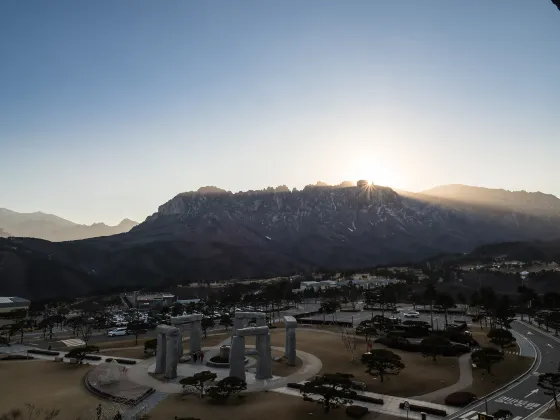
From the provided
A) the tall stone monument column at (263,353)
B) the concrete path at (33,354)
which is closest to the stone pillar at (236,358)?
the tall stone monument column at (263,353)

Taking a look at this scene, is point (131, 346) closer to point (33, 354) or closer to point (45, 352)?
point (45, 352)

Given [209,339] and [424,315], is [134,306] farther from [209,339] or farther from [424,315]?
[424,315]

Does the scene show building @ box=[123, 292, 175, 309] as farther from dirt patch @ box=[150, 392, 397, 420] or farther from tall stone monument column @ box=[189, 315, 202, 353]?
dirt patch @ box=[150, 392, 397, 420]

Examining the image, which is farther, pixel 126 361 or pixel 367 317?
pixel 367 317

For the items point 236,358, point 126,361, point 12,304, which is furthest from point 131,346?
point 12,304

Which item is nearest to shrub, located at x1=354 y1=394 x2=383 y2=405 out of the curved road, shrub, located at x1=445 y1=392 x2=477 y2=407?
shrub, located at x1=445 y1=392 x2=477 y2=407

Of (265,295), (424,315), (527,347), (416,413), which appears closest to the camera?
(416,413)

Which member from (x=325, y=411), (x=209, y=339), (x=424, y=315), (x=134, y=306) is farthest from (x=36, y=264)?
(x=325, y=411)
